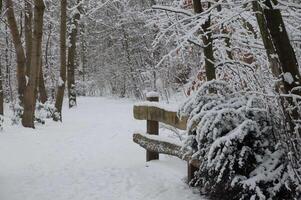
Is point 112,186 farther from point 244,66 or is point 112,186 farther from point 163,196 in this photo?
point 244,66

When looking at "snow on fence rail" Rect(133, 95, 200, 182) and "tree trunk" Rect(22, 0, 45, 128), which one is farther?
"tree trunk" Rect(22, 0, 45, 128)

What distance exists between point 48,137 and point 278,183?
8567 millimetres

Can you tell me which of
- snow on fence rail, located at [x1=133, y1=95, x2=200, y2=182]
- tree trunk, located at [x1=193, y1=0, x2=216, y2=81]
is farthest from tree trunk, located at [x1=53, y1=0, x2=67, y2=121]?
tree trunk, located at [x1=193, y1=0, x2=216, y2=81]

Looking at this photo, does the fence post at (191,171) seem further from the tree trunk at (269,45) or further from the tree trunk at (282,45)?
the tree trunk at (282,45)

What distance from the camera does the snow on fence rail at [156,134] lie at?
6.12 m

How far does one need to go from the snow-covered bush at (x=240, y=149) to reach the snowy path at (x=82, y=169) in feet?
2.96

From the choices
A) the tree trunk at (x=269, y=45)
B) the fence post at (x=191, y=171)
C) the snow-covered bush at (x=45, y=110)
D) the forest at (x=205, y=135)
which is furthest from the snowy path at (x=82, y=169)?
the snow-covered bush at (x=45, y=110)

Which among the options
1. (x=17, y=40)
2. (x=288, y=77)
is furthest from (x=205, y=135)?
(x=17, y=40)

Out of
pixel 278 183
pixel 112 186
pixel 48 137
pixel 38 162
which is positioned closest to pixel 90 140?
pixel 48 137

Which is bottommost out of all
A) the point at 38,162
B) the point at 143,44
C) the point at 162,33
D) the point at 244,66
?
the point at 38,162

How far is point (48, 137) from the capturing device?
A: 12.1 m

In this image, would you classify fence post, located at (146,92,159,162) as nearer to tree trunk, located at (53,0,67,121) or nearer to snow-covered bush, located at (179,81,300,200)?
snow-covered bush, located at (179,81,300,200)

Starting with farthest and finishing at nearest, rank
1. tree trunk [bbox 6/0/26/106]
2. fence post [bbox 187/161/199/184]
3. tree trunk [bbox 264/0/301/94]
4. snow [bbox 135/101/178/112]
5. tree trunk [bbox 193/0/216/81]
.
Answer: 1. tree trunk [bbox 6/0/26/106]
2. snow [bbox 135/101/178/112]
3. fence post [bbox 187/161/199/184]
4. tree trunk [bbox 193/0/216/81]
5. tree trunk [bbox 264/0/301/94]

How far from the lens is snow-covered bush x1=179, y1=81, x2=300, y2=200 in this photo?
4.46 m
